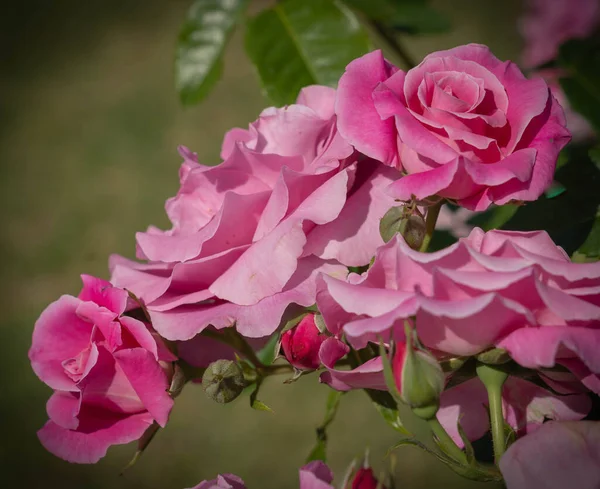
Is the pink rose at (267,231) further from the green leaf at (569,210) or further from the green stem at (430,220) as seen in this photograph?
the green leaf at (569,210)

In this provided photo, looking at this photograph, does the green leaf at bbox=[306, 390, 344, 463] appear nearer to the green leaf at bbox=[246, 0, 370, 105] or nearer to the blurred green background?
the green leaf at bbox=[246, 0, 370, 105]

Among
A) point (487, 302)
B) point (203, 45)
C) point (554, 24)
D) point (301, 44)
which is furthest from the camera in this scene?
point (554, 24)

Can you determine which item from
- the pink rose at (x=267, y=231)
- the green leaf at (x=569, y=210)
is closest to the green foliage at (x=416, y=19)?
the green leaf at (x=569, y=210)

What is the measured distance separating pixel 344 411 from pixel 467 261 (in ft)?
6.03

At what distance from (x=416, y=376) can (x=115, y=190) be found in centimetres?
306

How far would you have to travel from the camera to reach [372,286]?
0.41 metres

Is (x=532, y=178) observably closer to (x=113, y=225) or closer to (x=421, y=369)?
(x=421, y=369)

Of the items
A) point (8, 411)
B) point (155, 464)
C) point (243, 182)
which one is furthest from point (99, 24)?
point (243, 182)

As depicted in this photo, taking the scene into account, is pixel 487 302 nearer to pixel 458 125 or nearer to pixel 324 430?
pixel 458 125

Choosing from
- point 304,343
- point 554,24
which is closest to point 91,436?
point 304,343

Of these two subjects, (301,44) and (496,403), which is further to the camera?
(301,44)

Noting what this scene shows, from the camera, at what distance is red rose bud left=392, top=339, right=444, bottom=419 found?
14.7 inches

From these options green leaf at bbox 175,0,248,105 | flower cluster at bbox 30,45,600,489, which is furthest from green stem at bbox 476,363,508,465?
green leaf at bbox 175,0,248,105

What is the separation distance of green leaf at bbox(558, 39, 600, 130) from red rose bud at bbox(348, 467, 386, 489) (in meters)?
0.52
